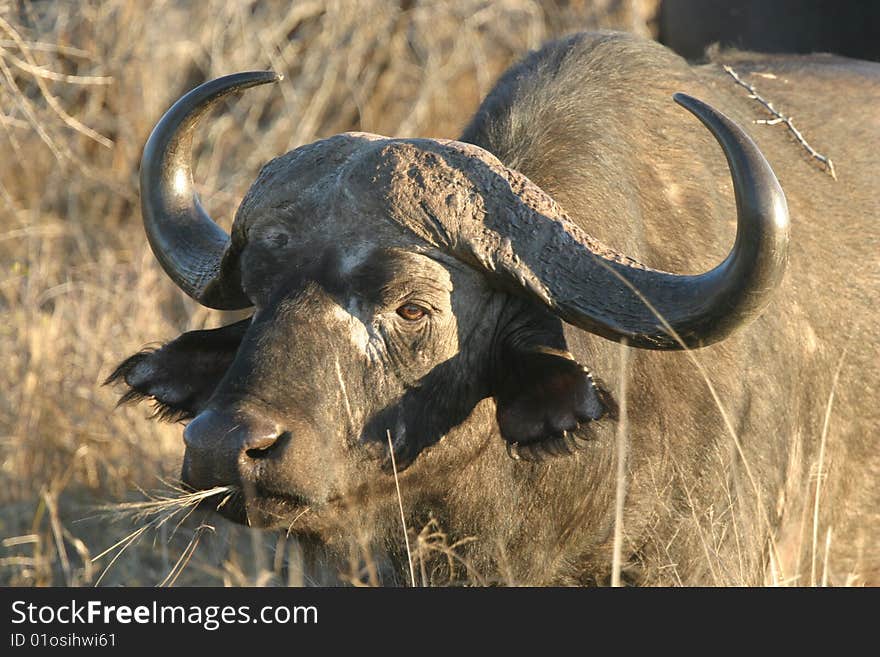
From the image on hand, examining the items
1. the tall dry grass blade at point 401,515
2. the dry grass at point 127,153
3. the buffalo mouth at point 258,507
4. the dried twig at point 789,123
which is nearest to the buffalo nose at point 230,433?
the buffalo mouth at point 258,507

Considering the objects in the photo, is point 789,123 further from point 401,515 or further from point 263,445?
point 263,445

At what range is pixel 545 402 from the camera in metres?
3.63

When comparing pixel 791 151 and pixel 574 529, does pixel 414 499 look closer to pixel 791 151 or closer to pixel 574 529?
pixel 574 529

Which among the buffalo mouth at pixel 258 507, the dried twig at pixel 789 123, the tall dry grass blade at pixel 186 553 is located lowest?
the tall dry grass blade at pixel 186 553

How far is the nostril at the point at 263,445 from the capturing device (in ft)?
10.6

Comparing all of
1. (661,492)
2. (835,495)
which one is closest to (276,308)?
(661,492)

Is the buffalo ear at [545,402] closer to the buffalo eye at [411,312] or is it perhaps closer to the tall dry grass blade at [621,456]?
the tall dry grass blade at [621,456]

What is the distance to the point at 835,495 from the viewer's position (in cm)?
459

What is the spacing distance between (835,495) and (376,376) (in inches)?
75.2

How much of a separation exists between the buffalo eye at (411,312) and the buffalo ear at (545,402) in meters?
0.30

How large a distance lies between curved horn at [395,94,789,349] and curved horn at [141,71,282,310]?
0.78m

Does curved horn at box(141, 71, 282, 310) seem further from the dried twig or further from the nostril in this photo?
the dried twig

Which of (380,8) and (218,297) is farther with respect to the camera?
(380,8)
